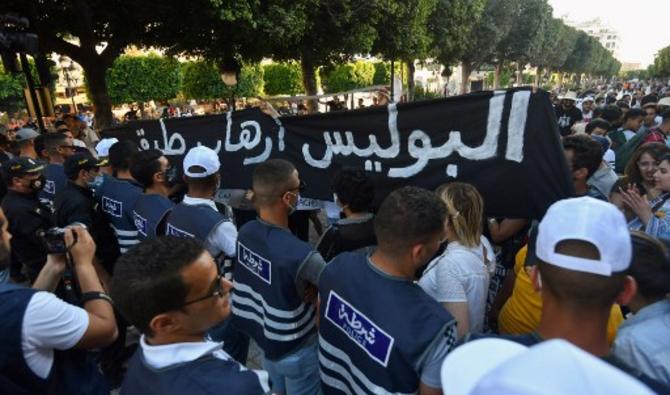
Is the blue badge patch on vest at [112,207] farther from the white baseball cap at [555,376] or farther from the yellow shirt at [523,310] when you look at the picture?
the white baseball cap at [555,376]

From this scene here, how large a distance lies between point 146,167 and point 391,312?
274cm

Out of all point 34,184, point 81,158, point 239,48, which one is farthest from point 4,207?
point 239,48

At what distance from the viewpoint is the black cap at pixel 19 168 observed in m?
3.79

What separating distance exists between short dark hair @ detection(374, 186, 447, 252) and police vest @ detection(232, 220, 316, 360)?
662mm

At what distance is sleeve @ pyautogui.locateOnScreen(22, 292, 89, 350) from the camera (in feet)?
5.43

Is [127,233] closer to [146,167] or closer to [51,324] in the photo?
[146,167]

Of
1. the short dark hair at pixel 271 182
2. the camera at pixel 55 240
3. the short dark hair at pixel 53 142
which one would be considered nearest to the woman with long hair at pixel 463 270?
the short dark hair at pixel 271 182

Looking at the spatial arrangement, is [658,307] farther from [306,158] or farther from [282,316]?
→ [306,158]

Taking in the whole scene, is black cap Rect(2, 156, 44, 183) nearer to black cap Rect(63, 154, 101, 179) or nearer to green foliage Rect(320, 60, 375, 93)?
black cap Rect(63, 154, 101, 179)

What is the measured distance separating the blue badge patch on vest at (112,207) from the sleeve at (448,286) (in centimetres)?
297

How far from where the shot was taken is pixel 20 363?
1671mm

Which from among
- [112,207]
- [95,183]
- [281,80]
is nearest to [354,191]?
[112,207]

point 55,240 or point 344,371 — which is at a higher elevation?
point 55,240

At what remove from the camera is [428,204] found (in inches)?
75.1
